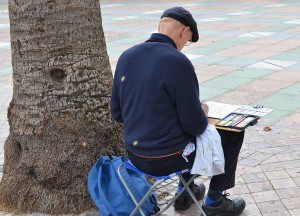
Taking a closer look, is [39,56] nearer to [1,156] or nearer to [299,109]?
[1,156]

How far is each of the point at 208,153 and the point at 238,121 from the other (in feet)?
0.96

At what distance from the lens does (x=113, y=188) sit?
11.5 ft

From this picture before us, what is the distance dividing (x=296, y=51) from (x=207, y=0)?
11.6 meters

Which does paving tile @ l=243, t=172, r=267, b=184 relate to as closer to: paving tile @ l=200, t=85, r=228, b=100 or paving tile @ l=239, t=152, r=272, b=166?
paving tile @ l=239, t=152, r=272, b=166

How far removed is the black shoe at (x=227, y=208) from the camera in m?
3.63

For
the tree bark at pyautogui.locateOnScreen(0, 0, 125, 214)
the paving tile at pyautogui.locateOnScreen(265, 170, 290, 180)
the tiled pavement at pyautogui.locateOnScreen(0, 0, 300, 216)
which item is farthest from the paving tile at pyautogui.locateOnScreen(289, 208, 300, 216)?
the tree bark at pyautogui.locateOnScreen(0, 0, 125, 214)

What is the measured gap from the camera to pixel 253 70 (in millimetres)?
7797

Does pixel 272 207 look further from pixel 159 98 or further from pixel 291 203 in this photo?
pixel 159 98

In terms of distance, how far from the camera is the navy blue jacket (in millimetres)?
2889

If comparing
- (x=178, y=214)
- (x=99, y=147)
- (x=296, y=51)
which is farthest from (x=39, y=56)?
(x=296, y=51)

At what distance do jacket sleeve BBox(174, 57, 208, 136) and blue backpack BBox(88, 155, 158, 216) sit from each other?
0.72 m

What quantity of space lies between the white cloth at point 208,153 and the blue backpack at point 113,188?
1.72ft

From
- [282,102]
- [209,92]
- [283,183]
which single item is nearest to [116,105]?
[283,183]

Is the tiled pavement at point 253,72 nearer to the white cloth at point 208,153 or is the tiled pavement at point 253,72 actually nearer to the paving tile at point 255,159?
the paving tile at point 255,159
